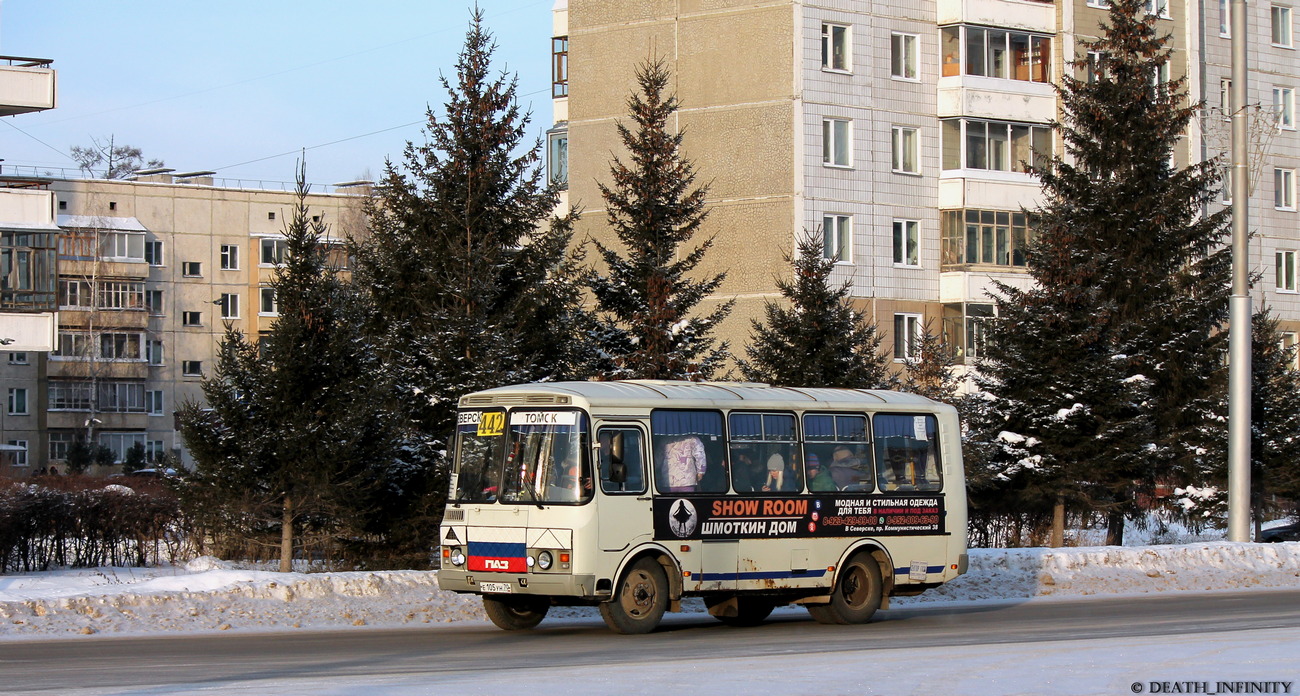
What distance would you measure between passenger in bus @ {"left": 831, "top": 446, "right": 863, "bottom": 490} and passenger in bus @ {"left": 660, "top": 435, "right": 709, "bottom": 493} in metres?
2.07

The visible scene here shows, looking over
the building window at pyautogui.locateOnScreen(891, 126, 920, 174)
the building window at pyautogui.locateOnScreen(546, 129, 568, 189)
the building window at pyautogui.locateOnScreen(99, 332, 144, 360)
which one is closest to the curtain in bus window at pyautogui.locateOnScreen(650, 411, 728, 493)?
the building window at pyautogui.locateOnScreen(891, 126, 920, 174)

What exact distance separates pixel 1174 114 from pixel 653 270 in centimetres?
1810

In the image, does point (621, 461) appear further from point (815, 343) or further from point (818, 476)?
point (815, 343)

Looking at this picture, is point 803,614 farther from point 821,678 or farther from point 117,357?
point 117,357

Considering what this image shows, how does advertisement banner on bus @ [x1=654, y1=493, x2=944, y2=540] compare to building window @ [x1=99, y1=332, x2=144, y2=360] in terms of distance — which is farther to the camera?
building window @ [x1=99, y1=332, x2=144, y2=360]

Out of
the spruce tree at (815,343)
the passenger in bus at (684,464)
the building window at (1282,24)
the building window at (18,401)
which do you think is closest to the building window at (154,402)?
the building window at (18,401)

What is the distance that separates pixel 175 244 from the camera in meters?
93.6

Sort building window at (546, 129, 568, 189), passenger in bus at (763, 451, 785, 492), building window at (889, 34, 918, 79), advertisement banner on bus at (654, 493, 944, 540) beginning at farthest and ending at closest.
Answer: building window at (546, 129, 568, 189) < building window at (889, 34, 918, 79) < passenger in bus at (763, 451, 785, 492) < advertisement banner on bus at (654, 493, 944, 540)

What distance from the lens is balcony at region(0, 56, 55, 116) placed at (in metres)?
39.7

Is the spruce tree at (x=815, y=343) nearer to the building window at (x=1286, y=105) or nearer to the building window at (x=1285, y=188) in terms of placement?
the building window at (x=1285, y=188)

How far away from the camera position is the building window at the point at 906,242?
5147 cm

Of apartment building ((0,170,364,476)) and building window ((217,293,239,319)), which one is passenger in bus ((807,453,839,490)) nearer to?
apartment building ((0,170,364,476))

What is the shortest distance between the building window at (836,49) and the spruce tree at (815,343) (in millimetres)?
19141

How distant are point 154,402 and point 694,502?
79.0 meters
